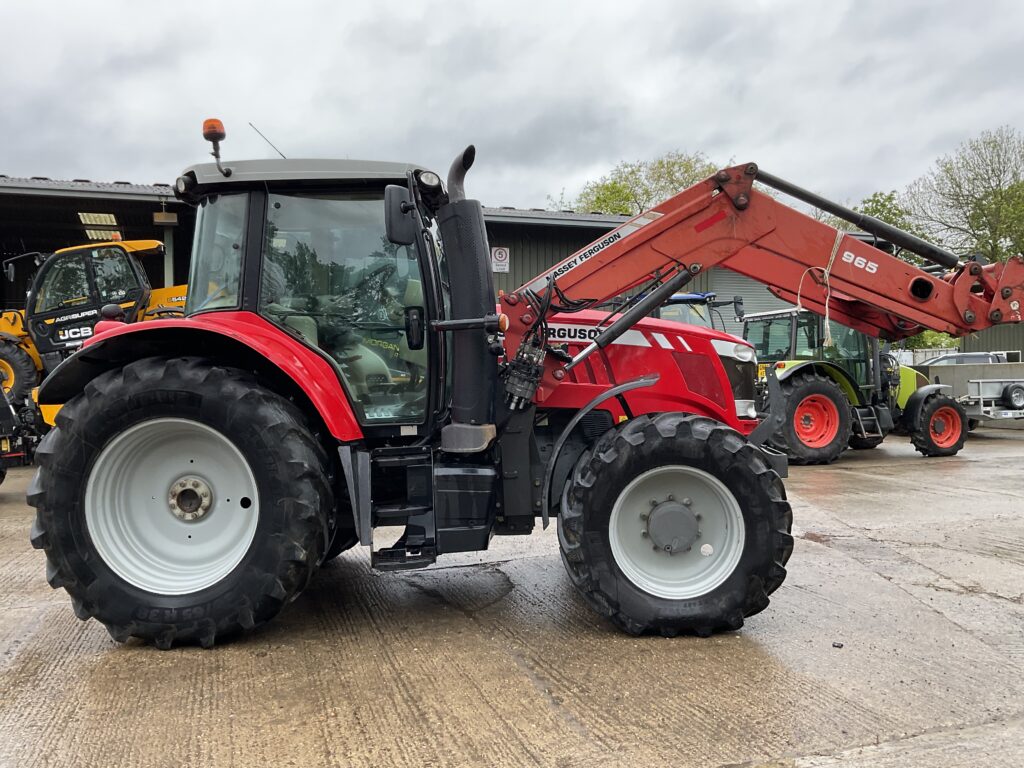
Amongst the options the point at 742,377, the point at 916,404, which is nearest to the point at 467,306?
the point at 742,377

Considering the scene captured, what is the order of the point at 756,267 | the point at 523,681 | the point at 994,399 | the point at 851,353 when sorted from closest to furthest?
the point at 523,681
the point at 756,267
the point at 851,353
the point at 994,399

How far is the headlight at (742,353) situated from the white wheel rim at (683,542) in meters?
1.70

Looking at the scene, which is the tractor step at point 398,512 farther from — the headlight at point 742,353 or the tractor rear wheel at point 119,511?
the headlight at point 742,353

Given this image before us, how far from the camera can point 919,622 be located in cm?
364

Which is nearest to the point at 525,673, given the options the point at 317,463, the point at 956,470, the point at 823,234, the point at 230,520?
the point at 317,463

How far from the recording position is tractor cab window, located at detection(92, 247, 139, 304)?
10.1 metres

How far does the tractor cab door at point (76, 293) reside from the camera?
10.1 m

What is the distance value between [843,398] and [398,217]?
876 centimetres

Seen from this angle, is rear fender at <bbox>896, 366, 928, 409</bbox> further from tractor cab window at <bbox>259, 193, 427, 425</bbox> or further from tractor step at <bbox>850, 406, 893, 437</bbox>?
tractor cab window at <bbox>259, 193, 427, 425</bbox>

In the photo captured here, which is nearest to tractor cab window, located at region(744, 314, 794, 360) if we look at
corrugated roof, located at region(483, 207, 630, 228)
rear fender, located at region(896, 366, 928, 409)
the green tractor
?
the green tractor

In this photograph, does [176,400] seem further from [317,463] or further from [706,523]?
[706,523]

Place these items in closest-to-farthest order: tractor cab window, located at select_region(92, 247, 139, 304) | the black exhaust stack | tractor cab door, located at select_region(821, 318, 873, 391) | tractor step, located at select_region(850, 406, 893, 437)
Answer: the black exhaust stack, tractor cab window, located at select_region(92, 247, 139, 304), tractor step, located at select_region(850, 406, 893, 437), tractor cab door, located at select_region(821, 318, 873, 391)

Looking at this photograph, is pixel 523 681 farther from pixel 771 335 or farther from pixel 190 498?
pixel 771 335

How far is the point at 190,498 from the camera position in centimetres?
343
